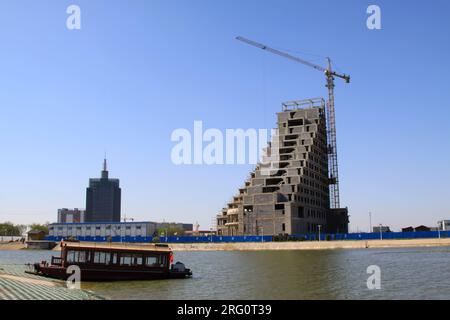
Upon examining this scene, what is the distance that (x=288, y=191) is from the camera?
16450cm

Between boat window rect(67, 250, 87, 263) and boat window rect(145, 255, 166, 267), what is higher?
boat window rect(67, 250, 87, 263)

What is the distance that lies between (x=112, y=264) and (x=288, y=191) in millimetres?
116314

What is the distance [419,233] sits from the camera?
455 feet

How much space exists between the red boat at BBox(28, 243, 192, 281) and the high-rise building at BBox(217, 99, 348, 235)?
10580 centimetres

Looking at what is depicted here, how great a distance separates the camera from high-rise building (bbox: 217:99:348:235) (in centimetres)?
16200

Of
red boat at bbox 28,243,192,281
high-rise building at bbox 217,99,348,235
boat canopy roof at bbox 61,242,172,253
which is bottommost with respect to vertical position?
red boat at bbox 28,243,192,281

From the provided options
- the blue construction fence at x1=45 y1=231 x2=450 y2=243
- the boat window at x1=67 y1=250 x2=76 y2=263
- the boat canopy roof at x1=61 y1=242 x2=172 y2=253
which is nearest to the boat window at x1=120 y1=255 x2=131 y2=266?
the boat canopy roof at x1=61 y1=242 x2=172 y2=253

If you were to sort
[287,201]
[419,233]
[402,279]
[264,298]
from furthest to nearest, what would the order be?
[287,201] < [419,233] < [402,279] < [264,298]

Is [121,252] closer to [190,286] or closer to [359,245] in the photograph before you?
[190,286]

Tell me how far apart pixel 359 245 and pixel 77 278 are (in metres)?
96.6

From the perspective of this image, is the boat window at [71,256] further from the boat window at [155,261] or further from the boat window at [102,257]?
the boat window at [155,261]
